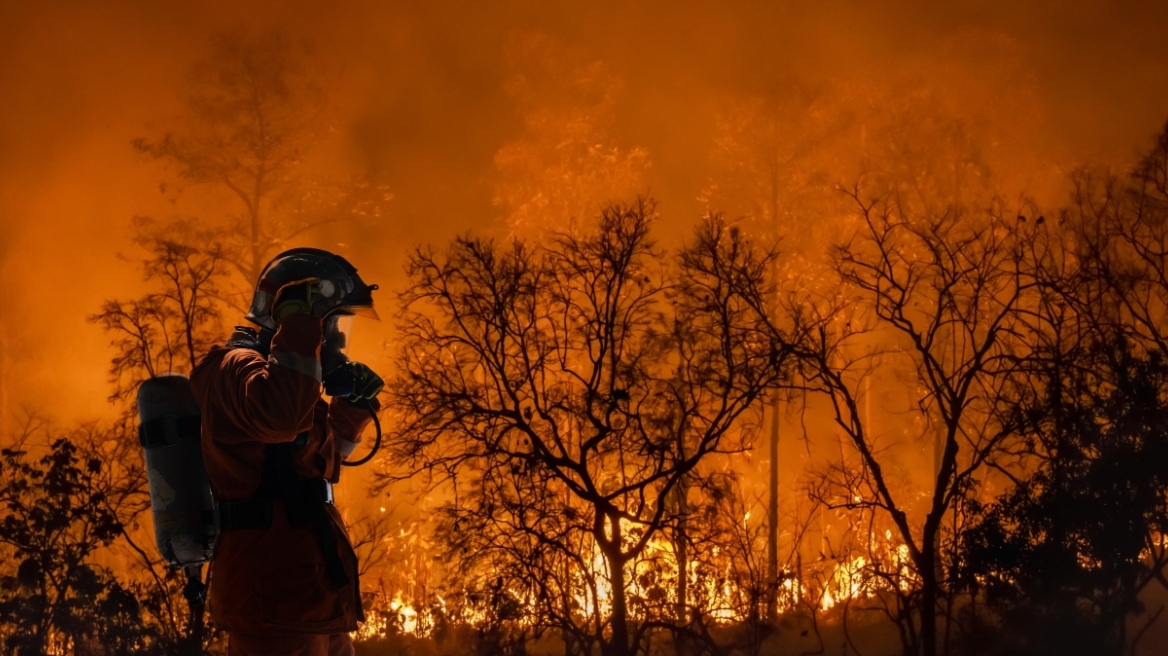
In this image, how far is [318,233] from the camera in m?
10.4

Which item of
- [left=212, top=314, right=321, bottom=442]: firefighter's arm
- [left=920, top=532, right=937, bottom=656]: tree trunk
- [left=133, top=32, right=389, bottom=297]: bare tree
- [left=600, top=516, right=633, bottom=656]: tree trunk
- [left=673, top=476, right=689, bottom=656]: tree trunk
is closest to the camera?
[left=212, top=314, right=321, bottom=442]: firefighter's arm

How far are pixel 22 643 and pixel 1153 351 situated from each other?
7.60m

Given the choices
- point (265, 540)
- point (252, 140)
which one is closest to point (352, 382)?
point (265, 540)

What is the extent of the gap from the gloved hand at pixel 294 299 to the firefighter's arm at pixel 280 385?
27 millimetres

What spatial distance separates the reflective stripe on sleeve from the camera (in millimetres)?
3096

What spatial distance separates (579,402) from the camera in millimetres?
6848

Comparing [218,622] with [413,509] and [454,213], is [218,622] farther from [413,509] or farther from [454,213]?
[454,213]

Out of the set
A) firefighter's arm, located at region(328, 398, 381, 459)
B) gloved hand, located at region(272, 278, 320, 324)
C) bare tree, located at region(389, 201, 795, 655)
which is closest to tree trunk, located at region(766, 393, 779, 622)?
bare tree, located at region(389, 201, 795, 655)

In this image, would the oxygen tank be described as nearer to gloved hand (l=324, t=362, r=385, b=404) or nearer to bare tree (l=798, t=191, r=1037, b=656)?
gloved hand (l=324, t=362, r=385, b=404)

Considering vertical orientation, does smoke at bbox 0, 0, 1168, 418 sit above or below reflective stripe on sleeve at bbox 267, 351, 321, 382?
above

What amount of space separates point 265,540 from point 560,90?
6951 mm

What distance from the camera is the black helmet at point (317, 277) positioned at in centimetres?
330

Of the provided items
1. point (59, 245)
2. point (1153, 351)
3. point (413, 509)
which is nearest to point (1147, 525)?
point (1153, 351)

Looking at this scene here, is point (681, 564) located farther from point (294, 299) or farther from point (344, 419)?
point (294, 299)
